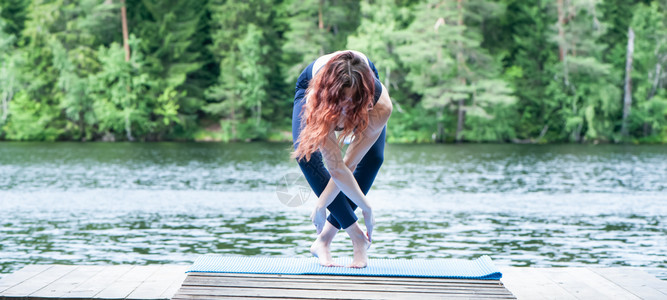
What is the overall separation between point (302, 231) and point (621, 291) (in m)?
7.32

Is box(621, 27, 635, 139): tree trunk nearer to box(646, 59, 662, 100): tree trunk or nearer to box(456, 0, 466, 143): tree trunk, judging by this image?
box(646, 59, 662, 100): tree trunk

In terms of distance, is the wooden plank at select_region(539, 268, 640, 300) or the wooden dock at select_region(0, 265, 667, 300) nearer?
the wooden dock at select_region(0, 265, 667, 300)

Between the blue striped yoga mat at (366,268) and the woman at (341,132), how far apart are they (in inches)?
6.5

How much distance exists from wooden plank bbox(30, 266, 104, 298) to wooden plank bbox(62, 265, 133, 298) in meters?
0.03

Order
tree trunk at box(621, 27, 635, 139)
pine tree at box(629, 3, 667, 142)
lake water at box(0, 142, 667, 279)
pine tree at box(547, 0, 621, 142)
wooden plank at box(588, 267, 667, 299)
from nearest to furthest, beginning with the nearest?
1. wooden plank at box(588, 267, 667, 299)
2. lake water at box(0, 142, 667, 279)
3. pine tree at box(547, 0, 621, 142)
4. pine tree at box(629, 3, 667, 142)
5. tree trunk at box(621, 27, 635, 139)

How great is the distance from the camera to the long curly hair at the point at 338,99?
4613mm

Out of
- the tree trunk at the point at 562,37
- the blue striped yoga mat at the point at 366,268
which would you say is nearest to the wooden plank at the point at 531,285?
the blue striped yoga mat at the point at 366,268

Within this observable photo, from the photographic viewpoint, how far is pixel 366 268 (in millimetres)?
5227

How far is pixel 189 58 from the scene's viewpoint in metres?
47.9

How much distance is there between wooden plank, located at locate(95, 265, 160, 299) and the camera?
5.09 m

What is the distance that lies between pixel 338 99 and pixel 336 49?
41798mm

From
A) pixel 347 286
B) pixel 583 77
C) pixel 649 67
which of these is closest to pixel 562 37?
pixel 583 77

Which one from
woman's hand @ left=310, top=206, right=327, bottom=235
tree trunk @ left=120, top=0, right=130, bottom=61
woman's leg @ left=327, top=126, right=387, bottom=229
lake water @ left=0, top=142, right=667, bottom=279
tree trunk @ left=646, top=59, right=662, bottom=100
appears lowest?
lake water @ left=0, top=142, right=667, bottom=279

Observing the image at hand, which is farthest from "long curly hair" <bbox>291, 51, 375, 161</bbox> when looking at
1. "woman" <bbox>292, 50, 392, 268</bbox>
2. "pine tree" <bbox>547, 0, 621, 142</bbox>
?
"pine tree" <bbox>547, 0, 621, 142</bbox>
